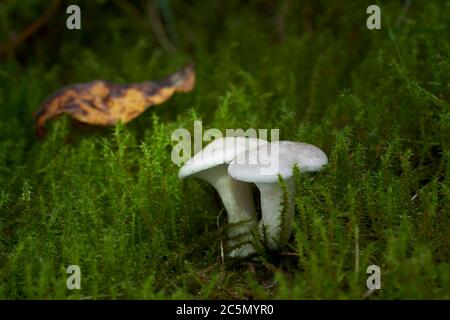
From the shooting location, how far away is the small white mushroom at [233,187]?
1252 mm

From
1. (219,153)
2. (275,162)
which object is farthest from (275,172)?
(219,153)

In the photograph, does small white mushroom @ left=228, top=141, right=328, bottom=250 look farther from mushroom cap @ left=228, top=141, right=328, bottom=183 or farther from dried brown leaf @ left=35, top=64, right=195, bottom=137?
dried brown leaf @ left=35, top=64, right=195, bottom=137

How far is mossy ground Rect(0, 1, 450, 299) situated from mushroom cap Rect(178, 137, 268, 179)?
14cm

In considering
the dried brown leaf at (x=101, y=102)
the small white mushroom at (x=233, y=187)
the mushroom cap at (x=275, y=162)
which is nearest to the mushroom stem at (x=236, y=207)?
the small white mushroom at (x=233, y=187)

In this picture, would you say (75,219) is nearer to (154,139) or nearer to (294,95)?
(154,139)

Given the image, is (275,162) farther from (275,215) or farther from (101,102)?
(101,102)

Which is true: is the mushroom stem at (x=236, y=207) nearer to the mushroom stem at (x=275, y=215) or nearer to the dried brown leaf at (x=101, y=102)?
the mushroom stem at (x=275, y=215)

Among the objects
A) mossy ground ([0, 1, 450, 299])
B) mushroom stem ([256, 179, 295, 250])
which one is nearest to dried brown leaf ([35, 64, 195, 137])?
mossy ground ([0, 1, 450, 299])

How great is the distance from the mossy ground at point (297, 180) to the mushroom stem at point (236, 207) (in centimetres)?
A: 3

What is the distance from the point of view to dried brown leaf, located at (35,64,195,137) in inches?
68.7

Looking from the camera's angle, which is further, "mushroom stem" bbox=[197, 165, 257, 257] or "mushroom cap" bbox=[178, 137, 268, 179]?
"mushroom stem" bbox=[197, 165, 257, 257]

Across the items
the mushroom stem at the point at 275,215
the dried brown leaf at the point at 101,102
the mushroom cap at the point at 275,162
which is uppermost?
the dried brown leaf at the point at 101,102

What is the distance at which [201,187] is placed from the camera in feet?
4.95
